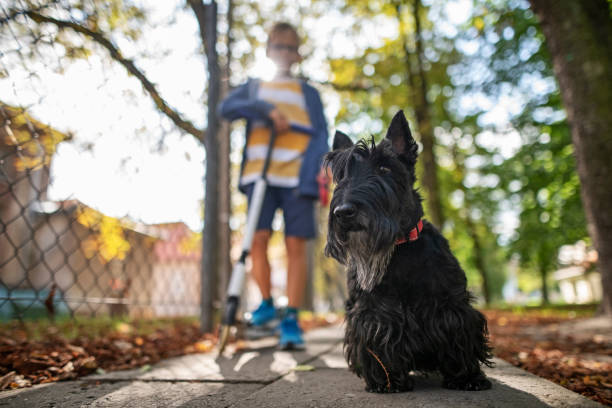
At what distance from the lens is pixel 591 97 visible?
4.30 meters

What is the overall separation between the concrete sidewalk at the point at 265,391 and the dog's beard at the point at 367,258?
522mm

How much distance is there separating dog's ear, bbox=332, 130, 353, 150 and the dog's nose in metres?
0.61

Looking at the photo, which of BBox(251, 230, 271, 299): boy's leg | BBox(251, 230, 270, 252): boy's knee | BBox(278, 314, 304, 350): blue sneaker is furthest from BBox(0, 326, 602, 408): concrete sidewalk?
BBox(251, 230, 270, 252): boy's knee

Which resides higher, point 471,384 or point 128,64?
point 128,64

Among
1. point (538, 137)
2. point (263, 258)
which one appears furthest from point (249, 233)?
point (538, 137)

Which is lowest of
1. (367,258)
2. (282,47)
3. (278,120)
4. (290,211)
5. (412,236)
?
(367,258)

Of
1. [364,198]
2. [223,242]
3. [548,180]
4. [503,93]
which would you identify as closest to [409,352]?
[364,198]

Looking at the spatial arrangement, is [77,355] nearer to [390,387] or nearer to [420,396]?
[390,387]

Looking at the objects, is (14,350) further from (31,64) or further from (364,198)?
(364,198)

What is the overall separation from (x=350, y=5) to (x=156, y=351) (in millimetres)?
8214

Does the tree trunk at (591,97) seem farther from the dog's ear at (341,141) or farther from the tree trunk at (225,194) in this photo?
the tree trunk at (225,194)

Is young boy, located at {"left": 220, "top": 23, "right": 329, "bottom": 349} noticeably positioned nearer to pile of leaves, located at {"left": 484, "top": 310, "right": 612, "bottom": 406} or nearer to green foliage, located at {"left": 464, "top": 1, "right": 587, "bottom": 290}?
pile of leaves, located at {"left": 484, "top": 310, "right": 612, "bottom": 406}

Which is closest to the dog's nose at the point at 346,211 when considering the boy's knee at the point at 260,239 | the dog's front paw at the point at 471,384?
the dog's front paw at the point at 471,384

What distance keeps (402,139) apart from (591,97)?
130 inches
